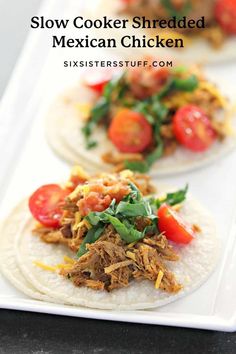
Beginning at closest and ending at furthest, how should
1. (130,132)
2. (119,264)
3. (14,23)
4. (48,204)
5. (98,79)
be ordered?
1. (119,264)
2. (48,204)
3. (130,132)
4. (98,79)
5. (14,23)

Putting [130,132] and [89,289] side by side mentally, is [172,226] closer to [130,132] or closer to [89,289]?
[89,289]

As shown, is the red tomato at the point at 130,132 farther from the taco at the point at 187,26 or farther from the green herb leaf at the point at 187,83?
the taco at the point at 187,26

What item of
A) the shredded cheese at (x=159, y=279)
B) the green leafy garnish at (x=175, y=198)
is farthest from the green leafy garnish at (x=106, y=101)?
the shredded cheese at (x=159, y=279)

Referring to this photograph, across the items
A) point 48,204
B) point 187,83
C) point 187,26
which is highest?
point 187,26

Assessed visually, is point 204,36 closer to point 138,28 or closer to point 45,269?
point 138,28

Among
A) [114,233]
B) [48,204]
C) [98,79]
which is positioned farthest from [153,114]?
[114,233]

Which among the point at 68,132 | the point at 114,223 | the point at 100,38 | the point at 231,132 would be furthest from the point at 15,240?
the point at 100,38

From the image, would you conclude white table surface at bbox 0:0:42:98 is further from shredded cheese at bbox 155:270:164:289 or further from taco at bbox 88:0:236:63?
shredded cheese at bbox 155:270:164:289

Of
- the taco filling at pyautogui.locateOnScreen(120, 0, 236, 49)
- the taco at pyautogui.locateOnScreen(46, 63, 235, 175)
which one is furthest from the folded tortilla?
the taco filling at pyautogui.locateOnScreen(120, 0, 236, 49)
